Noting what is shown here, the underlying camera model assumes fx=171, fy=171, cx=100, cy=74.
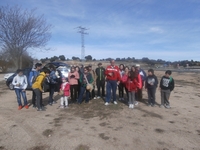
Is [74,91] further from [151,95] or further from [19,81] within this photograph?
[151,95]

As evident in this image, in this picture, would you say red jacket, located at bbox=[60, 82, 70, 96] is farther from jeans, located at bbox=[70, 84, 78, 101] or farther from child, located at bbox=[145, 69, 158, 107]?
child, located at bbox=[145, 69, 158, 107]

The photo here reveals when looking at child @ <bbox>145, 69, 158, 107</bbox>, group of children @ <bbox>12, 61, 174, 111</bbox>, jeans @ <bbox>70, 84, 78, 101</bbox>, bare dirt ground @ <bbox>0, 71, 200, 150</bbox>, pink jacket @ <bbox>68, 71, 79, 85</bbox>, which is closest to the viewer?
bare dirt ground @ <bbox>0, 71, 200, 150</bbox>

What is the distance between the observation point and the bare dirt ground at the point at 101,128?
3.77m

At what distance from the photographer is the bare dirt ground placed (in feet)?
12.4

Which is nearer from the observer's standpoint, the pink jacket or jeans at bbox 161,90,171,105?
jeans at bbox 161,90,171,105

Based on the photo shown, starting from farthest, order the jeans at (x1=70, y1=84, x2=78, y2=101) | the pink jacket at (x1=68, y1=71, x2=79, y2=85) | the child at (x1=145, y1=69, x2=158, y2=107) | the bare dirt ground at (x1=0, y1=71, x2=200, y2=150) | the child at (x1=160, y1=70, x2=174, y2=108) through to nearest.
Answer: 1. the jeans at (x1=70, y1=84, x2=78, y2=101)
2. the pink jacket at (x1=68, y1=71, x2=79, y2=85)
3. the child at (x1=145, y1=69, x2=158, y2=107)
4. the child at (x1=160, y1=70, x2=174, y2=108)
5. the bare dirt ground at (x1=0, y1=71, x2=200, y2=150)

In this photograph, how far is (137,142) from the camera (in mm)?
3859

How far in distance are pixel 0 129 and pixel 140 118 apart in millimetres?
4057

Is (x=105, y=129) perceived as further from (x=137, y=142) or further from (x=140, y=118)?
(x=140, y=118)

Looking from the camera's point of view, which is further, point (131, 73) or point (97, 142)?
Result: point (131, 73)

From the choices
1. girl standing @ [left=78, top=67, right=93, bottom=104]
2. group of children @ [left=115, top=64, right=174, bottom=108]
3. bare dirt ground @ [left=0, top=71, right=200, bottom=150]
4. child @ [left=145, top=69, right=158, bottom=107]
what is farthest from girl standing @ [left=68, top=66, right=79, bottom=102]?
child @ [left=145, top=69, right=158, bottom=107]

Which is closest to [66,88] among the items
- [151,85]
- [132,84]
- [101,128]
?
[132,84]

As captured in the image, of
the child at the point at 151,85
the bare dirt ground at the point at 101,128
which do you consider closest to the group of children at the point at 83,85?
the child at the point at 151,85

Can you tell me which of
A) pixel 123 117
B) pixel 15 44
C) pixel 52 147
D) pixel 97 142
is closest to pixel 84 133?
pixel 97 142
